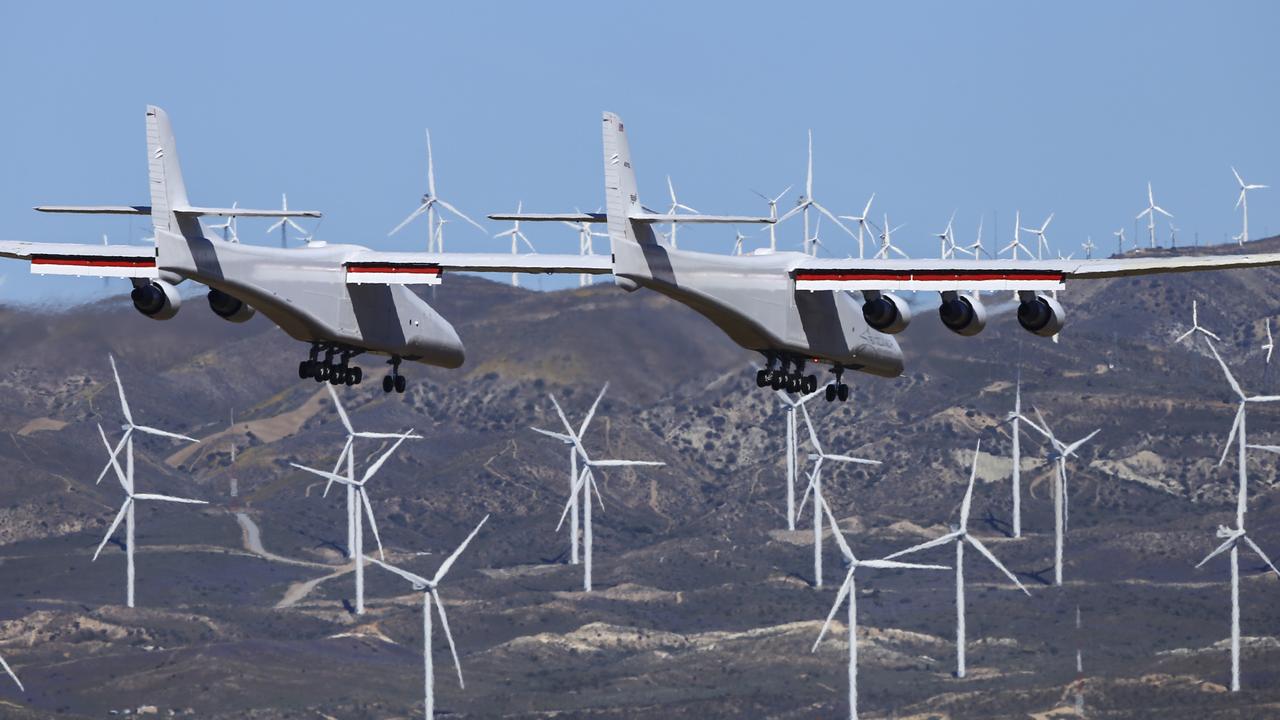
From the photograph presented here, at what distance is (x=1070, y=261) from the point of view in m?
62.4

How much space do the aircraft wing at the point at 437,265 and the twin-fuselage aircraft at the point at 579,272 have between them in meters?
0.04

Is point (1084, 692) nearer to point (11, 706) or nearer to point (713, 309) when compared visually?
point (11, 706)

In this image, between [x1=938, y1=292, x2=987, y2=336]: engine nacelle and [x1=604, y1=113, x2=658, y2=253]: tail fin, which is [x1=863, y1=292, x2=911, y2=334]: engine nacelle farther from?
[x1=604, y1=113, x2=658, y2=253]: tail fin

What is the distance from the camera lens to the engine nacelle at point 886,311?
66.3 m

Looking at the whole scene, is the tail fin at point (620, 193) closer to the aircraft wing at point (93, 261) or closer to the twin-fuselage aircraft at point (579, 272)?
the twin-fuselage aircraft at point (579, 272)

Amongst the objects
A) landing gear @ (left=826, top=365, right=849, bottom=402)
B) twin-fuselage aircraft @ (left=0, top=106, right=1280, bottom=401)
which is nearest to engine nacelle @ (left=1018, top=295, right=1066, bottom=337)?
twin-fuselage aircraft @ (left=0, top=106, right=1280, bottom=401)

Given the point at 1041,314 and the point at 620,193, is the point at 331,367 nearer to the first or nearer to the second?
the point at 620,193

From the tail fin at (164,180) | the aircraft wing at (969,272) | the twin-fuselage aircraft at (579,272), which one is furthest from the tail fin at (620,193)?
the tail fin at (164,180)

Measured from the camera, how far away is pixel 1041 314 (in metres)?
63.4

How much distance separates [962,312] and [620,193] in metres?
9.57

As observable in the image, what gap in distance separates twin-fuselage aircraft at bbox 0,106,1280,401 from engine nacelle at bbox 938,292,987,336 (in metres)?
0.03

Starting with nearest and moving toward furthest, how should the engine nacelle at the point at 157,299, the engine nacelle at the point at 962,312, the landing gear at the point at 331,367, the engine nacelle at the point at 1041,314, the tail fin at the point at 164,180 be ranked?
the tail fin at the point at 164,180 → the engine nacelle at the point at 157,299 → the landing gear at the point at 331,367 → the engine nacelle at the point at 1041,314 → the engine nacelle at the point at 962,312

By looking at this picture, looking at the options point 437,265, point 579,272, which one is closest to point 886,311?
point 579,272

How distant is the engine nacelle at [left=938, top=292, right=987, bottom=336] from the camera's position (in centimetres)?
6469
